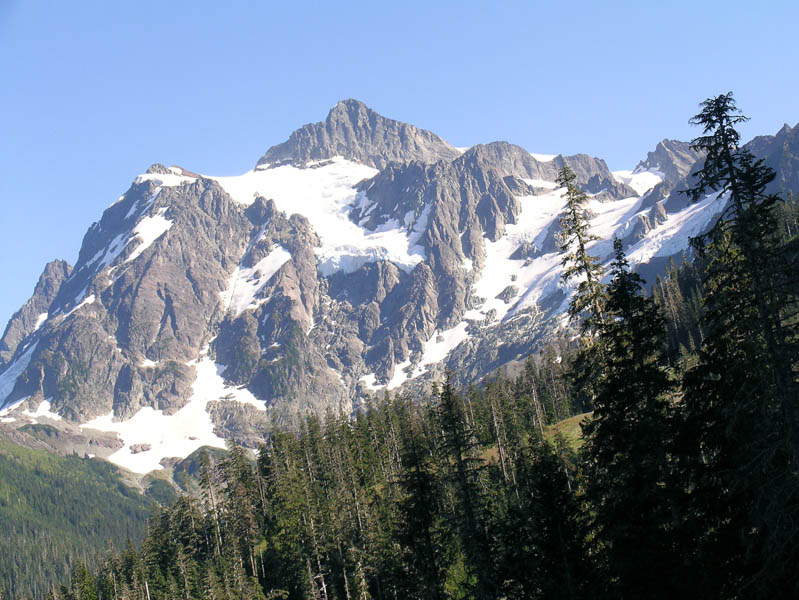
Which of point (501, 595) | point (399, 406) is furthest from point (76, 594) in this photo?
point (501, 595)

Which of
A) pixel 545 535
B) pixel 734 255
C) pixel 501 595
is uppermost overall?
pixel 734 255

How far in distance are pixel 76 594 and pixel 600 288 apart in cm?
8901

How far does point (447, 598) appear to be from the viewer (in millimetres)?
41844

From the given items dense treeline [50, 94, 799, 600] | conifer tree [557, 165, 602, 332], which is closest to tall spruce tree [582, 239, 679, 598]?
dense treeline [50, 94, 799, 600]

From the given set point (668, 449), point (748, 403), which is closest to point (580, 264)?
point (668, 449)

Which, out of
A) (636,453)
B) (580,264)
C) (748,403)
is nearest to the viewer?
(748,403)

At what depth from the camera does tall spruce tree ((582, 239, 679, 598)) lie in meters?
24.1

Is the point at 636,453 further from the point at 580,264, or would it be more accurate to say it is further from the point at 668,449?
the point at 580,264

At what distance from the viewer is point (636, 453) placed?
24266 millimetres

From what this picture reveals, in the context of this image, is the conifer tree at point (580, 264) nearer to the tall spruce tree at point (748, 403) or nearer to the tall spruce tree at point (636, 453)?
the tall spruce tree at point (636, 453)

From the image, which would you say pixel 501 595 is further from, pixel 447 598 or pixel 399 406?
pixel 399 406

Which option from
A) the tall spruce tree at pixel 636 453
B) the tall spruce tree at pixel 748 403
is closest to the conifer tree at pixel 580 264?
the tall spruce tree at pixel 636 453

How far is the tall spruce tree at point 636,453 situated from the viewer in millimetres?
24062

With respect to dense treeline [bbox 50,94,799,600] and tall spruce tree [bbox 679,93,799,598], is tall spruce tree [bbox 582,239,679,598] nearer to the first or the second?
dense treeline [bbox 50,94,799,600]
